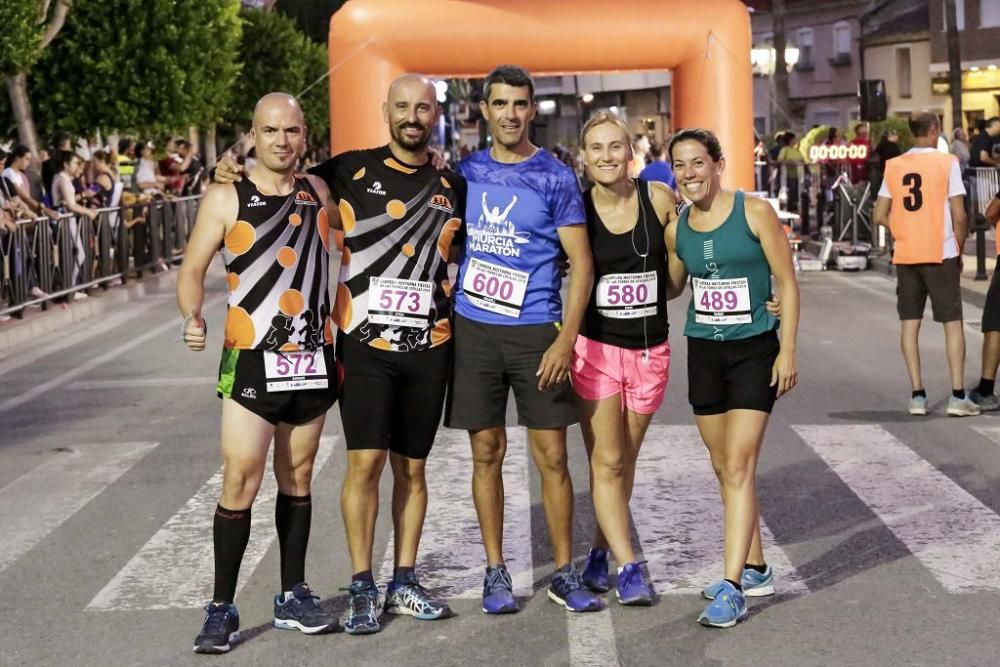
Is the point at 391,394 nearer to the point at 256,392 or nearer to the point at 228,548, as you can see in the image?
the point at 256,392

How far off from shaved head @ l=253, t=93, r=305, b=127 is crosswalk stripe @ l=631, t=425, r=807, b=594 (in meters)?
Answer: 2.19

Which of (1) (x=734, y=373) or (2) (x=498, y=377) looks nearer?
(2) (x=498, y=377)

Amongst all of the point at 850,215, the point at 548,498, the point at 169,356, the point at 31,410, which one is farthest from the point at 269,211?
the point at 850,215

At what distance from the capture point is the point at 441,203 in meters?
6.10

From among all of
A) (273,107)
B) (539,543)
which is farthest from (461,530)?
(273,107)

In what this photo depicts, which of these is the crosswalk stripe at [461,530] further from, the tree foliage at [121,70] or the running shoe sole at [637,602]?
the tree foliage at [121,70]

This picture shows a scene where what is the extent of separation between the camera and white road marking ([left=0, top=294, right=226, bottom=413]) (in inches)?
492

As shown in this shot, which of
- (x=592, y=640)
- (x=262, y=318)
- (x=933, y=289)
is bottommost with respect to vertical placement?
(x=592, y=640)

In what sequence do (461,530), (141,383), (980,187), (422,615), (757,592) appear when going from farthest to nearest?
(980,187) → (141,383) → (461,530) → (757,592) → (422,615)

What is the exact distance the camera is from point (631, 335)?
6383 millimetres

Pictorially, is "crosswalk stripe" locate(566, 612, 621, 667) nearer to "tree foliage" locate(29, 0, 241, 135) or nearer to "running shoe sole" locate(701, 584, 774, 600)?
"running shoe sole" locate(701, 584, 774, 600)

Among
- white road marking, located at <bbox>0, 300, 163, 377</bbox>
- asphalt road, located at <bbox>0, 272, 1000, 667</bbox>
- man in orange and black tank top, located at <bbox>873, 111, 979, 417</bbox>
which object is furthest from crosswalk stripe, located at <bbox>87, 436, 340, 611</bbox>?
white road marking, located at <bbox>0, 300, 163, 377</bbox>

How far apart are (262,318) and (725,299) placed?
1633 millimetres

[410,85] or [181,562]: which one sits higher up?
[410,85]
